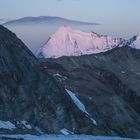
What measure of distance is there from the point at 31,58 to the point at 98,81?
27.8m

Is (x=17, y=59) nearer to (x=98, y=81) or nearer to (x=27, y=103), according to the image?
(x=27, y=103)

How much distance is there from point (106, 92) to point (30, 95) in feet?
90.4

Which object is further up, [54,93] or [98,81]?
[54,93]

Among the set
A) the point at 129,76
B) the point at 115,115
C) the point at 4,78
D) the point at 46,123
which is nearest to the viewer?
the point at 46,123

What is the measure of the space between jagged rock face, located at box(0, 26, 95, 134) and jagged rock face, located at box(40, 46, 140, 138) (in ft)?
12.7

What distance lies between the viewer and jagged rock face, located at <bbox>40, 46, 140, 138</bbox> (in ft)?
226

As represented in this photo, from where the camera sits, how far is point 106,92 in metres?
81.3

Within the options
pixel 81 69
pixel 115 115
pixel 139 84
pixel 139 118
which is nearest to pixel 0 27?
pixel 115 115

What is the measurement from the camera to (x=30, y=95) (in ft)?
181

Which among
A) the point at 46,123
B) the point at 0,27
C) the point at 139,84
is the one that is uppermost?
the point at 0,27

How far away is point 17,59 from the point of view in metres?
59.6

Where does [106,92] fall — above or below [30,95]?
below

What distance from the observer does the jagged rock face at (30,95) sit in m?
52.0

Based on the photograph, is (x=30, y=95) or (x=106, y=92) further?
(x=106, y=92)
